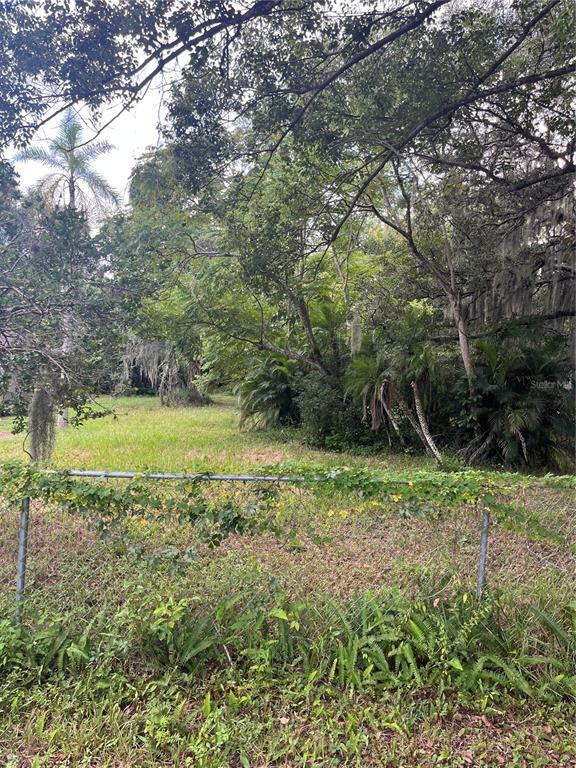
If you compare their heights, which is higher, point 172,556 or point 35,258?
point 35,258

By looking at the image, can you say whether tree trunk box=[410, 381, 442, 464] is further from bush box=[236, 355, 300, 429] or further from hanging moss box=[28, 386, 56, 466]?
hanging moss box=[28, 386, 56, 466]

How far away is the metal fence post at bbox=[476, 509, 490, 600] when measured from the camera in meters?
2.04

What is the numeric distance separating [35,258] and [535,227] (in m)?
4.85

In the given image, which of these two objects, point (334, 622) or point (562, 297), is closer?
point (334, 622)

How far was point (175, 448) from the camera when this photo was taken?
6.88 metres

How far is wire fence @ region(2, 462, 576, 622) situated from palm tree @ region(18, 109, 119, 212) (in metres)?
2.97

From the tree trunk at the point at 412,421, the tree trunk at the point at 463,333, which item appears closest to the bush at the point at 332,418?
the tree trunk at the point at 412,421

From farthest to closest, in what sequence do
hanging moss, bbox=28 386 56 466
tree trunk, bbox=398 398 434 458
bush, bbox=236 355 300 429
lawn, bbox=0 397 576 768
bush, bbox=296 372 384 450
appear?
bush, bbox=236 355 300 429 < bush, bbox=296 372 384 450 < tree trunk, bbox=398 398 434 458 < hanging moss, bbox=28 386 56 466 < lawn, bbox=0 397 576 768

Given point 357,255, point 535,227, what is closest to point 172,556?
point 535,227

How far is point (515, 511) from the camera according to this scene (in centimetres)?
205

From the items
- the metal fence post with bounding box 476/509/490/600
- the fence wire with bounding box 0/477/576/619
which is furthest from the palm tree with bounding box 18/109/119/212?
the metal fence post with bounding box 476/509/490/600

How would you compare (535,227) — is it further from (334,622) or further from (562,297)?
(334,622)

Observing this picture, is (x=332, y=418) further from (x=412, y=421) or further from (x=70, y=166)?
(x=70, y=166)

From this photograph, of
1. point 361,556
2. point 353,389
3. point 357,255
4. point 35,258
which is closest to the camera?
point 361,556
